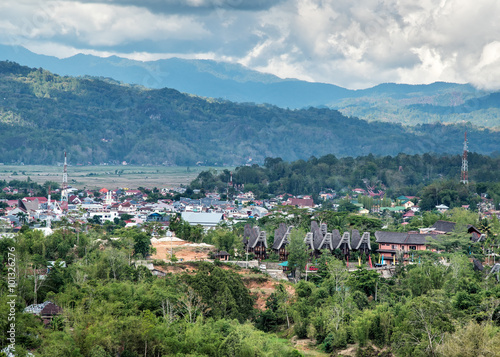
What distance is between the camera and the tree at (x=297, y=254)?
32500 mm

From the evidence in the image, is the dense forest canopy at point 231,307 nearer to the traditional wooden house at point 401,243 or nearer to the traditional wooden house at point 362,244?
the traditional wooden house at point 401,243

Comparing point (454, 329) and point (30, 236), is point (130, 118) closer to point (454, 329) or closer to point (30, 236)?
point (30, 236)

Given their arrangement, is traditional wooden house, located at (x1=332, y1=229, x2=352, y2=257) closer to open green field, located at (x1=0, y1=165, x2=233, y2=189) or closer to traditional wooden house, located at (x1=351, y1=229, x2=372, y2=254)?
traditional wooden house, located at (x1=351, y1=229, x2=372, y2=254)

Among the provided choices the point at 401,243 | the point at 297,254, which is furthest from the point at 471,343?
the point at 401,243

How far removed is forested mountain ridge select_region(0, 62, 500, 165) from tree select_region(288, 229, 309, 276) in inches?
4394

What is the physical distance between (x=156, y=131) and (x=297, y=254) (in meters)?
140

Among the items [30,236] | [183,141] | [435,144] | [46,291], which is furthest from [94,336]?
[435,144]

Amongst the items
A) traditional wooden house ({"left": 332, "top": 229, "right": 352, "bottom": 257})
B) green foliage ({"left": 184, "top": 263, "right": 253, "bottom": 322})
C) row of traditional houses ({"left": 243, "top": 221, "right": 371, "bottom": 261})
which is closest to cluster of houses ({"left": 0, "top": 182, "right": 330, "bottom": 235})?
row of traditional houses ({"left": 243, "top": 221, "right": 371, "bottom": 261})

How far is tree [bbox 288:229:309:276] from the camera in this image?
107 ft

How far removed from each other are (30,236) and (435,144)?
16647 centimetres

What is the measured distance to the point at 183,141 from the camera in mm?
169750

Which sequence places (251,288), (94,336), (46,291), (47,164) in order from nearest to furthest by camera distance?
(94,336), (46,291), (251,288), (47,164)

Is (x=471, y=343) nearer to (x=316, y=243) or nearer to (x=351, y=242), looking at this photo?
(x=351, y=242)

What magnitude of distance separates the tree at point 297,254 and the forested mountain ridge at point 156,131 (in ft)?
366
